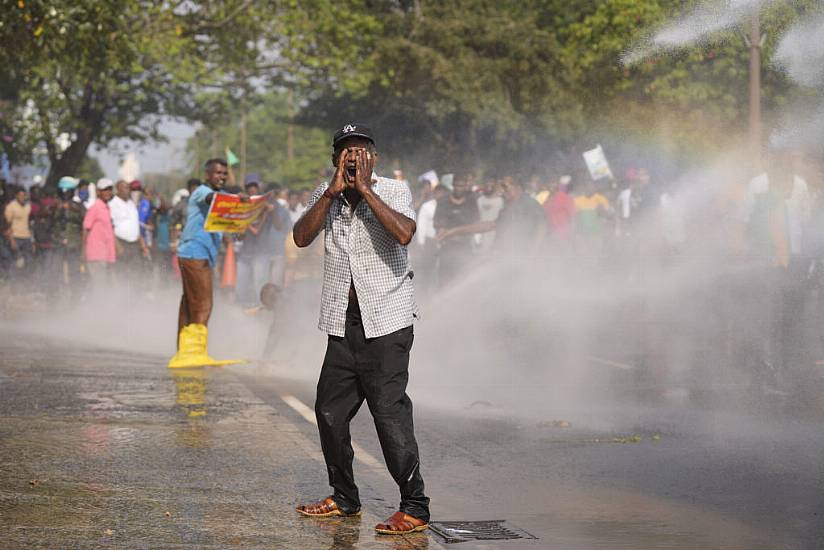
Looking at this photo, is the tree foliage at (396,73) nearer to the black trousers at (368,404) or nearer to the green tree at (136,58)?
the green tree at (136,58)

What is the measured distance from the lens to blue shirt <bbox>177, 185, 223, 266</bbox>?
513 inches

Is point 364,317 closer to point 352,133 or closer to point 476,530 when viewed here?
point 352,133

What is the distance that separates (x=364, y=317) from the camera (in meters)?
6.57

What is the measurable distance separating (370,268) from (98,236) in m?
15.3

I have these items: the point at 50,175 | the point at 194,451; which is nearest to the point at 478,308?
the point at 194,451

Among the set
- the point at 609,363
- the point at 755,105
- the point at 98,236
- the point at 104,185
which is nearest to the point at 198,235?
the point at 609,363

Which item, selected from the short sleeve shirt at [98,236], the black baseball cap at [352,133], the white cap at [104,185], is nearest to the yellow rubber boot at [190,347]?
the black baseball cap at [352,133]

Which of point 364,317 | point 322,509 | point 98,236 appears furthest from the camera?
point 98,236

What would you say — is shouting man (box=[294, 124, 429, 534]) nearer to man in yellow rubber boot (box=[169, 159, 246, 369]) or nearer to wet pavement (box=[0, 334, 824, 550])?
wet pavement (box=[0, 334, 824, 550])

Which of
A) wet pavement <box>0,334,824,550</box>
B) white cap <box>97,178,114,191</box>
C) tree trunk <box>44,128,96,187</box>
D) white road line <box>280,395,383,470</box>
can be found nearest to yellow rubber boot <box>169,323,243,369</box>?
wet pavement <box>0,334,824,550</box>

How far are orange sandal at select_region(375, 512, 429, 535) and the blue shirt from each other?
6.94 m

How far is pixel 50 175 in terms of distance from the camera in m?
39.9

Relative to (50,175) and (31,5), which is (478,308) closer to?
(31,5)

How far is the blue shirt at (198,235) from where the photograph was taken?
42.8 feet
